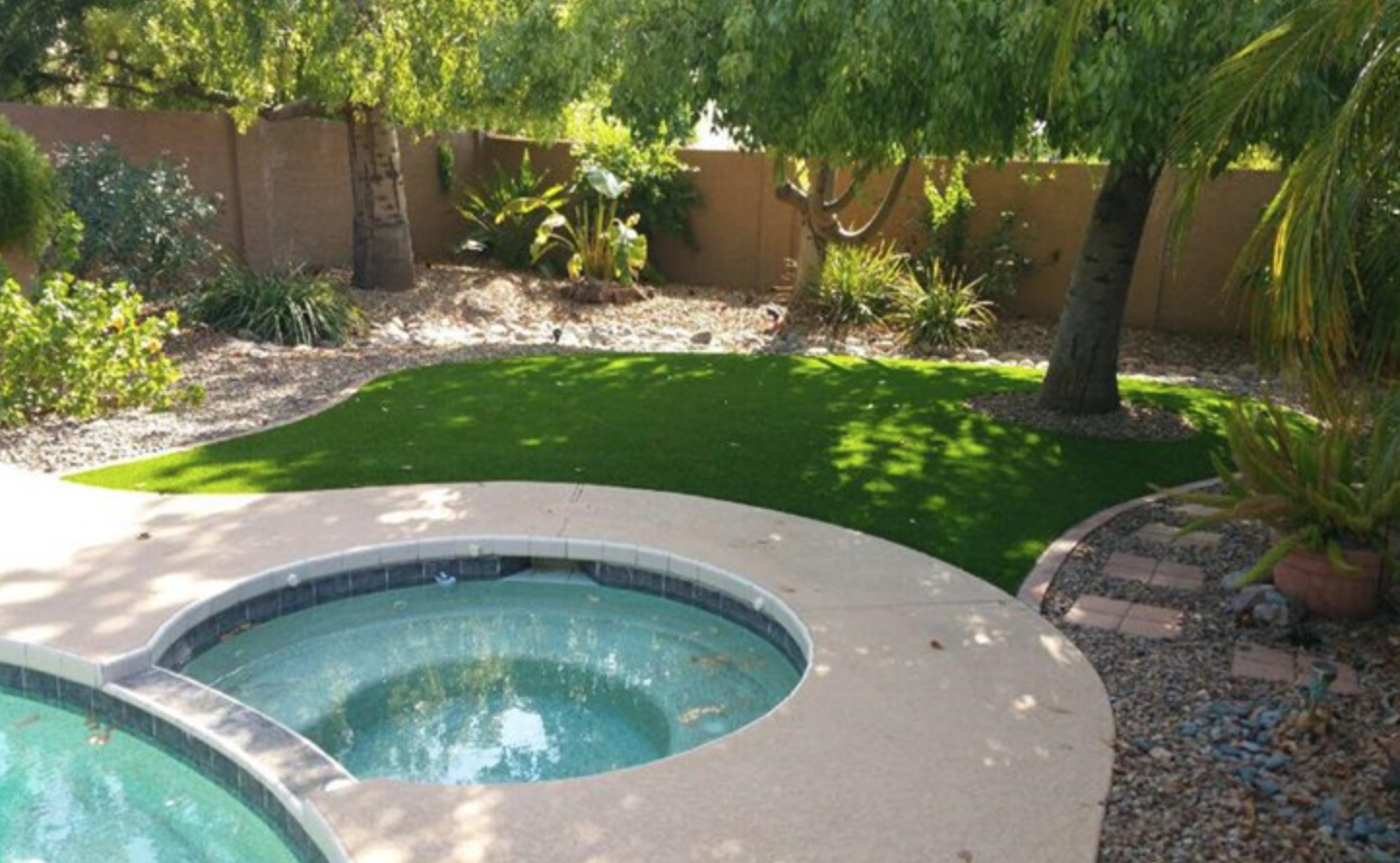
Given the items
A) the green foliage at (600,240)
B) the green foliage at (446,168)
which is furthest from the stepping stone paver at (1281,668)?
the green foliage at (446,168)

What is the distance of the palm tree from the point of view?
318 cm

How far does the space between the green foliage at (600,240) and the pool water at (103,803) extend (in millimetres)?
10538

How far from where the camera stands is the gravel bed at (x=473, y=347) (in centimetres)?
845

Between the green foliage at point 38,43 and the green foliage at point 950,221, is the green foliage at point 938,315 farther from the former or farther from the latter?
the green foliage at point 38,43

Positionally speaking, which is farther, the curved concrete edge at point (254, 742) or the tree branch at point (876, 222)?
the tree branch at point (876, 222)

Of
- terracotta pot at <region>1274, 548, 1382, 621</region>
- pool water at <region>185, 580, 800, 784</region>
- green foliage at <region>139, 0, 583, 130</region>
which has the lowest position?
pool water at <region>185, 580, 800, 784</region>

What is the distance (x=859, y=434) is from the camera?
29.2ft

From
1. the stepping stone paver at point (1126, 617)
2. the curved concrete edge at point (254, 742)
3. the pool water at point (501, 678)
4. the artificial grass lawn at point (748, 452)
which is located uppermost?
the artificial grass lawn at point (748, 452)

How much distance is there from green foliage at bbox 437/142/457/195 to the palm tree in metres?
13.3

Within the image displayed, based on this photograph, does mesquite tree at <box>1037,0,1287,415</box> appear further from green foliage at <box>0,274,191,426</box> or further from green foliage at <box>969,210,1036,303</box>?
green foliage at <box>969,210,1036,303</box>

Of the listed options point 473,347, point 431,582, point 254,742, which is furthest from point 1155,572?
point 473,347

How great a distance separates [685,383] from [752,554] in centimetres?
415

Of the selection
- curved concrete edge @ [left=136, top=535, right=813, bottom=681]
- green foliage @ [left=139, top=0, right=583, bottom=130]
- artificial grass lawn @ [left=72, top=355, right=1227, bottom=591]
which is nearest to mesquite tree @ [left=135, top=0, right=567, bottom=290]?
green foliage @ [left=139, top=0, right=583, bottom=130]

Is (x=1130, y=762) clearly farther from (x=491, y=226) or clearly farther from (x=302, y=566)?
(x=491, y=226)
